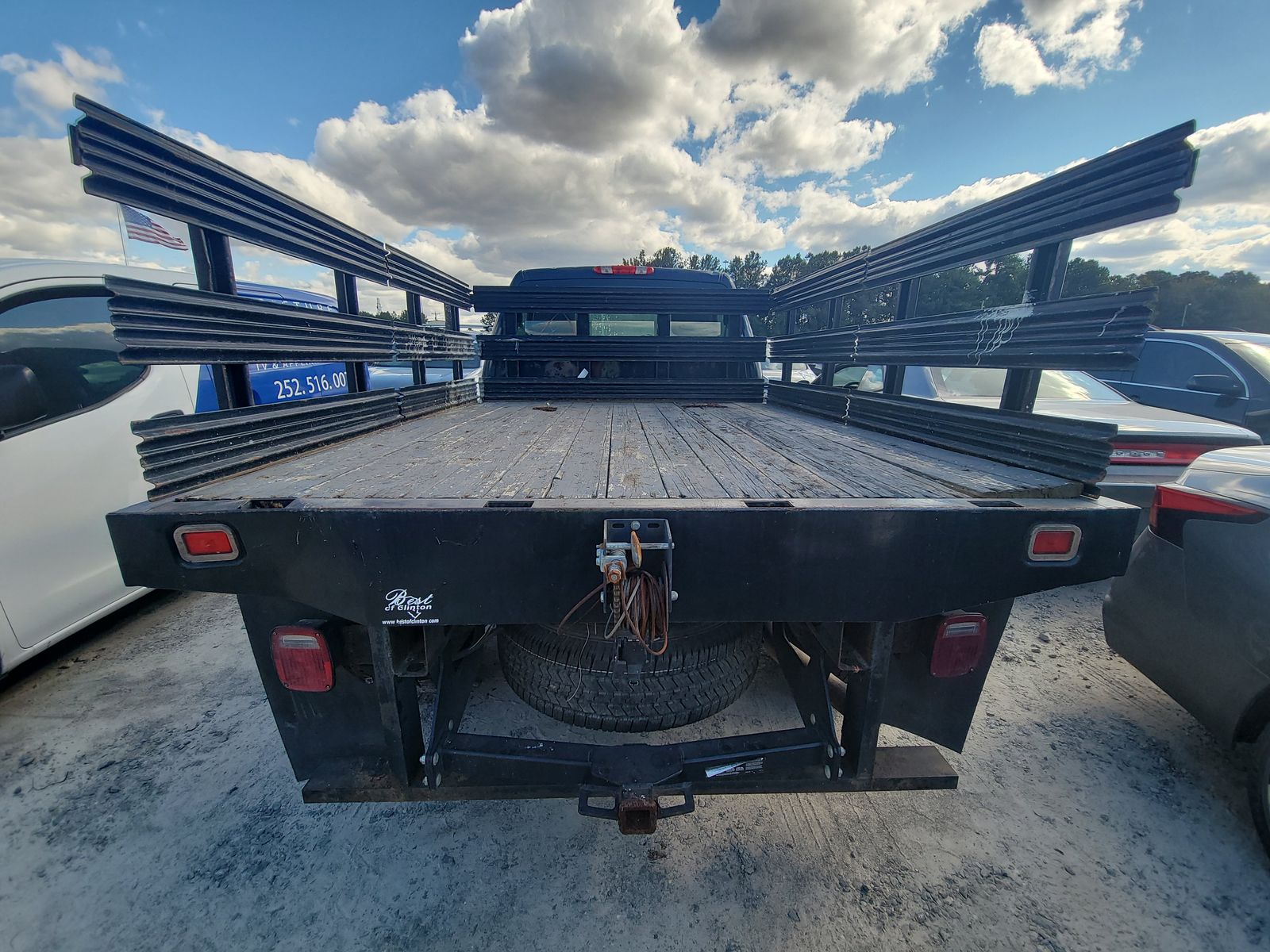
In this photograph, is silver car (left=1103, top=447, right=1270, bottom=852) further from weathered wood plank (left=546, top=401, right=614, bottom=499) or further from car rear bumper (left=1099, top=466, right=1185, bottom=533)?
weathered wood plank (left=546, top=401, right=614, bottom=499)

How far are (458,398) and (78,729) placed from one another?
297 cm

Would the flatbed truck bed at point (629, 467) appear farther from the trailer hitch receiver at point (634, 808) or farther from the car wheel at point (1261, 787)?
the car wheel at point (1261, 787)

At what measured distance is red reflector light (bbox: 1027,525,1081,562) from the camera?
1367mm

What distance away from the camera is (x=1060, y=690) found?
2.91 meters

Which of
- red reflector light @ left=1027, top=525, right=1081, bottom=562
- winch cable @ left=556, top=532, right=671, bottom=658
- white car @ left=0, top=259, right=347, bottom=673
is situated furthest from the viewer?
white car @ left=0, top=259, right=347, bottom=673

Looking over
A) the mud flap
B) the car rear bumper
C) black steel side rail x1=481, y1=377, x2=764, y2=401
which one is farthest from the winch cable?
the car rear bumper

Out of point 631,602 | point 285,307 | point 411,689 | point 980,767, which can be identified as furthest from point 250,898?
point 980,767

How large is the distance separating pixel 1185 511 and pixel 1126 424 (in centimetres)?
224

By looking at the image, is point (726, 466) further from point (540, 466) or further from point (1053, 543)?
point (1053, 543)

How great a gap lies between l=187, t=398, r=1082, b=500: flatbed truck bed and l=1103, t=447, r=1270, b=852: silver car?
1.13 meters

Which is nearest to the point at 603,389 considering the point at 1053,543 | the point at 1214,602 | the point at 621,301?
the point at 621,301

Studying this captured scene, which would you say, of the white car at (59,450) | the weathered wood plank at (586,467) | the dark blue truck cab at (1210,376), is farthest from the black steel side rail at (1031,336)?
the white car at (59,450)

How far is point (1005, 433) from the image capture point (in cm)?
189

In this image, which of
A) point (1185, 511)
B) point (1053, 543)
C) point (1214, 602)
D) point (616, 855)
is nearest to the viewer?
point (1053, 543)
